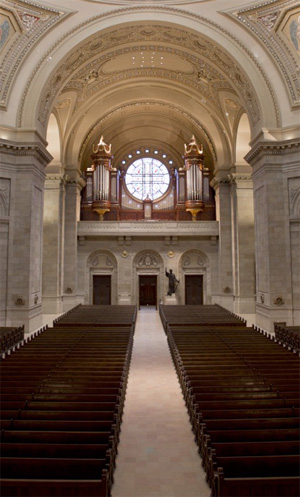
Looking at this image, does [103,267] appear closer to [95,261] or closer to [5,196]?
[95,261]

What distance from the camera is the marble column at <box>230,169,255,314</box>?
68.0 feet

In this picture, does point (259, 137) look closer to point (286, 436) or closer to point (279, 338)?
point (279, 338)

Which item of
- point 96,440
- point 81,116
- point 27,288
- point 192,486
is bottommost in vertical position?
point 192,486

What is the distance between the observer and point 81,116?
71.6 ft

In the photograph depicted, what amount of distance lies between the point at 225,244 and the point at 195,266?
2.49m

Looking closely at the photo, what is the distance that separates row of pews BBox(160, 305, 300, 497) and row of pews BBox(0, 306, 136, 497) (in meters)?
1.15

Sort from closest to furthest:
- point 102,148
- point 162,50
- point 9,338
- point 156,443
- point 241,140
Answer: point 156,443 → point 9,338 → point 162,50 → point 241,140 → point 102,148

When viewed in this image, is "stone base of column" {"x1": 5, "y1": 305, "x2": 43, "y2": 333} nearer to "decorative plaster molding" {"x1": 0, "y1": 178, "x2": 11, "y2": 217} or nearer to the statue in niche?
"decorative plaster molding" {"x1": 0, "y1": 178, "x2": 11, "y2": 217}

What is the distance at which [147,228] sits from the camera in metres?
23.5

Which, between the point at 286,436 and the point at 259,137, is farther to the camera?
the point at 259,137

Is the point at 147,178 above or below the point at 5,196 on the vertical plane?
above

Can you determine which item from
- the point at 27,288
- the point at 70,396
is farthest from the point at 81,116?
the point at 70,396

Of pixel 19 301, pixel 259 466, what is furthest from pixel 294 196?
pixel 259 466

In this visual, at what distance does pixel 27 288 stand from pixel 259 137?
35.2ft
